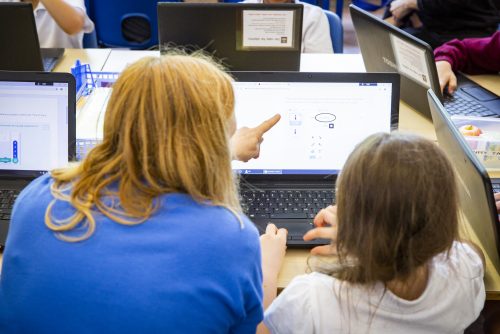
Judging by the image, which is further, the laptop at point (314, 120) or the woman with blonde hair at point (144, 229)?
the laptop at point (314, 120)

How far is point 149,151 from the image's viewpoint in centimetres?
89

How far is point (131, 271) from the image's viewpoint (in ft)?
2.73

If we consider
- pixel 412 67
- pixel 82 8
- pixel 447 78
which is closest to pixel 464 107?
pixel 447 78

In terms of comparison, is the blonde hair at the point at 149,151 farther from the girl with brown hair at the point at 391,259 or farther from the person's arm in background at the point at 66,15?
the person's arm in background at the point at 66,15

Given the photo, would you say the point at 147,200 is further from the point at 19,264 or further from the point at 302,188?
the point at 302,188

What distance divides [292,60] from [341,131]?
0.49 m

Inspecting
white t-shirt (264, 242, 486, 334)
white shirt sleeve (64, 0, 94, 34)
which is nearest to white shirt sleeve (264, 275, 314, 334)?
white t-shirt (264, 242, 486, 334)

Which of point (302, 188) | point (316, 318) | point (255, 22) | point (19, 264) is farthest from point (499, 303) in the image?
point (19, 264)

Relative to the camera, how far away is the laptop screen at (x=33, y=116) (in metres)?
1.40

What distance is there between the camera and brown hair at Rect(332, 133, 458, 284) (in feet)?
3.09

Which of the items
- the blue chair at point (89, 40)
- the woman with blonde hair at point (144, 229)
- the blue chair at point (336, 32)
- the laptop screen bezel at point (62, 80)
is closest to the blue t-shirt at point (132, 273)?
the woman with blonde hair at point (144, 229)

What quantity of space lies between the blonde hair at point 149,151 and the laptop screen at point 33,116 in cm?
51

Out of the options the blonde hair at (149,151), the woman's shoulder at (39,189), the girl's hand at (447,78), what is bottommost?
the girl's hand at (447,78)

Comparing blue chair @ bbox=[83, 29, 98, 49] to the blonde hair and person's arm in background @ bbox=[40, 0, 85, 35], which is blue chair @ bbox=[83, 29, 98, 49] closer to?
person's arm in background @ bbox=[40, 0, 85, 35]
